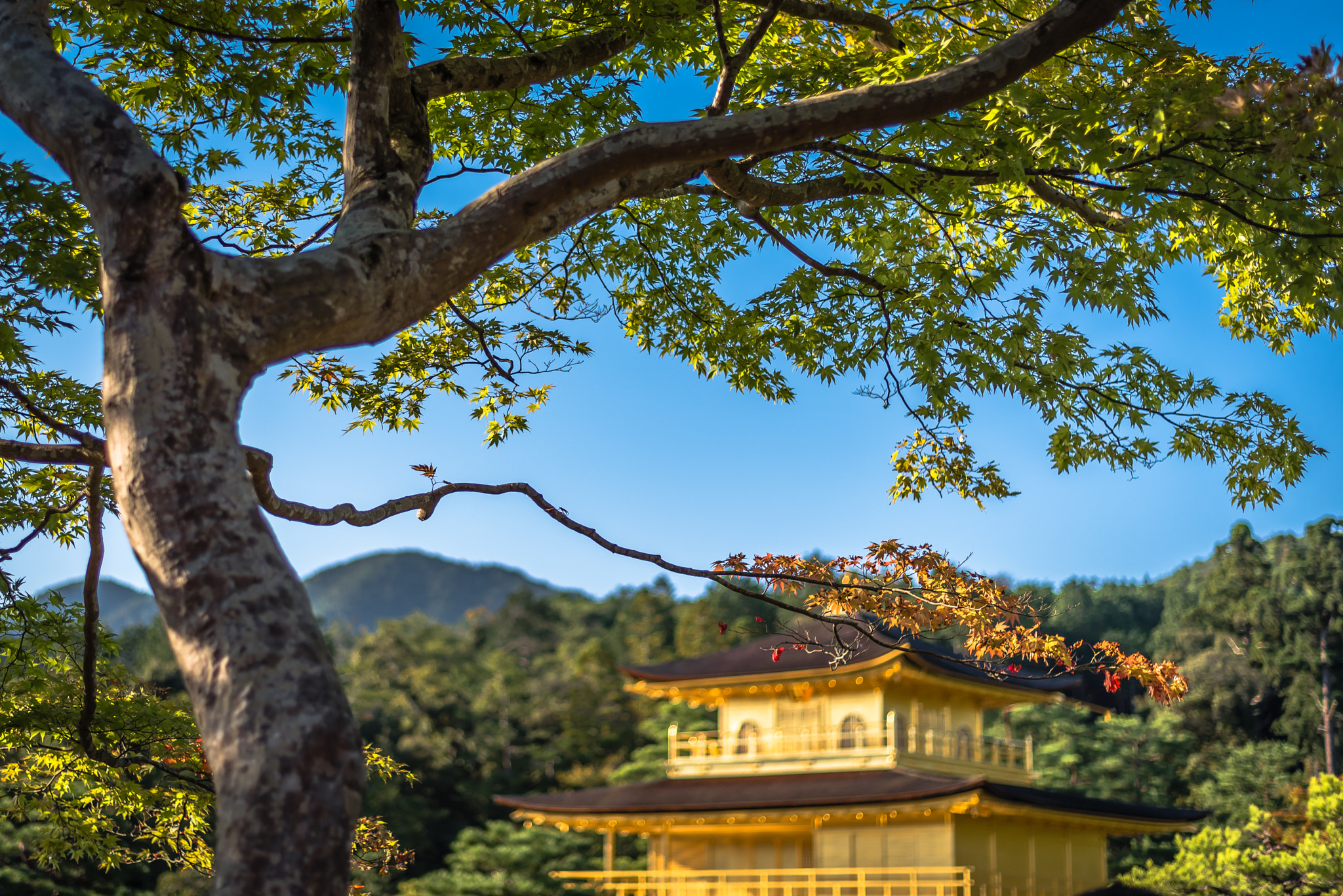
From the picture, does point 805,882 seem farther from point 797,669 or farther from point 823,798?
point 797,669

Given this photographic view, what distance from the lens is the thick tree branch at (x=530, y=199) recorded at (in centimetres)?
324

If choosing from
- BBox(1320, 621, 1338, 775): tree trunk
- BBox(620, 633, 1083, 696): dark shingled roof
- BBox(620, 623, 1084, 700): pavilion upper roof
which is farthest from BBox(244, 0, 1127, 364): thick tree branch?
BBox(1320, 621, 1338, 775): tree trunk

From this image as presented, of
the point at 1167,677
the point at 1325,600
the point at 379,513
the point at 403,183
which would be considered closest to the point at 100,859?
the point at 379,513

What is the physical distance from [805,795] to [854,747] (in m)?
1.87

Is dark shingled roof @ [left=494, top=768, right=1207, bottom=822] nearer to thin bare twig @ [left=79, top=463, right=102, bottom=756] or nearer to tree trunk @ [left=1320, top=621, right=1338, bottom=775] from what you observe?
thin bare twig @ [left=79, top=463, right=102, bottom=756]

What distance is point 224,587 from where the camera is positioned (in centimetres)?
273

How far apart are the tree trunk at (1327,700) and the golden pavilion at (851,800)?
16.4 m

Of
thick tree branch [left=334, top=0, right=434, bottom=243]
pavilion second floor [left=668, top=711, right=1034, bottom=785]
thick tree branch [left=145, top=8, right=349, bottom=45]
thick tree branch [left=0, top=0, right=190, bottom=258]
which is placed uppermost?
thick tree branch [left=145, top=8, right=349, bottom=45]

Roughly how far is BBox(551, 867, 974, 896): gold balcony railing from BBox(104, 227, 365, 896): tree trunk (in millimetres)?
14009

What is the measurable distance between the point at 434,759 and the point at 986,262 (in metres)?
29.3

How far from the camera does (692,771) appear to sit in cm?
1934

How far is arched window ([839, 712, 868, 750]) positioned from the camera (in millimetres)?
18062

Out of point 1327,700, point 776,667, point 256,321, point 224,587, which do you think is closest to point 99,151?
point 256,321

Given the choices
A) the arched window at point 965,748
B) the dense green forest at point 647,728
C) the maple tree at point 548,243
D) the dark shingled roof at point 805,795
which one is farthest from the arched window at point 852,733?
the maple tree at point 548,243
